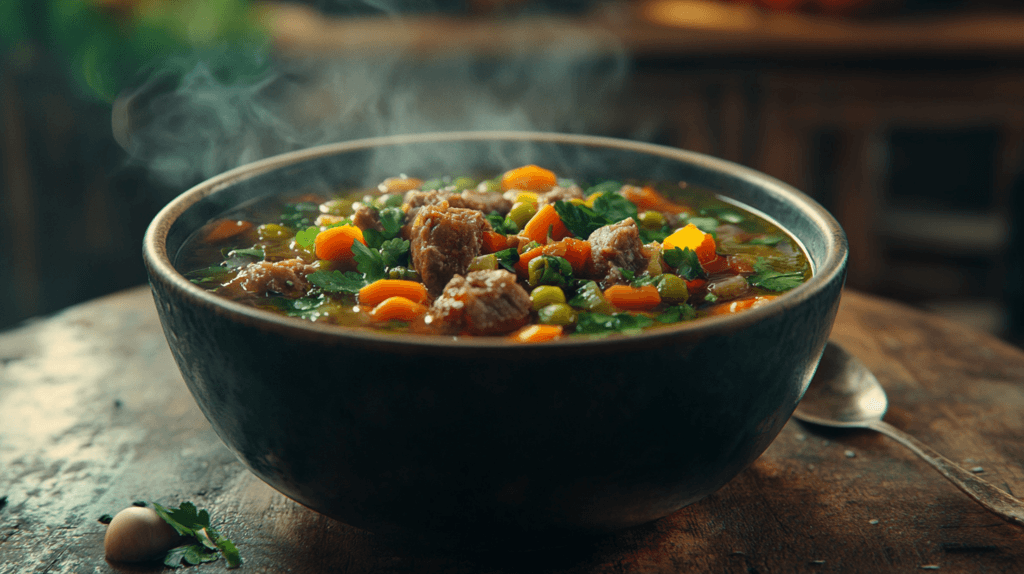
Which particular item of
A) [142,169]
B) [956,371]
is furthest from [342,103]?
[956,371]

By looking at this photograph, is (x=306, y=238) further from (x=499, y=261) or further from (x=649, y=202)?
(x=649, y=202)

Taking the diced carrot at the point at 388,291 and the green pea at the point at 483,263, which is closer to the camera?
the diced carrot at the point at 388,291

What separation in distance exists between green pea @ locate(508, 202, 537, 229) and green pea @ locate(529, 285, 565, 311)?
41 centimetres

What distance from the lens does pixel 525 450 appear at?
1145mm

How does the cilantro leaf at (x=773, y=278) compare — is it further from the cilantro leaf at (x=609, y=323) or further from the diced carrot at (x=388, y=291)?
the diced carrot at (x=388, y=291)

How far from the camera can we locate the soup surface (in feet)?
5.12

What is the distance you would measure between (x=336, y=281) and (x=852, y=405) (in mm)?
1170

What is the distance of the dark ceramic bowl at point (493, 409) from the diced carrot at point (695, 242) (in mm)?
443

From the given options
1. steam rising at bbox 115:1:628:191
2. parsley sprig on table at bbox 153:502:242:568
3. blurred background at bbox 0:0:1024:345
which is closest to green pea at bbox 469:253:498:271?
parsley sprig on table at bbox 153:502:242:568

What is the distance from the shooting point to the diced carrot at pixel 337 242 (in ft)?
5.90

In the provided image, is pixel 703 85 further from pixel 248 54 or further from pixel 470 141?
pixel 470 141

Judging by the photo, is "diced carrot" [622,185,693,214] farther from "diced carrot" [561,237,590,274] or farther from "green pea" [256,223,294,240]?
"green pea" [256,223,294,240]

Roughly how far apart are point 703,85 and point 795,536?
14.0ft

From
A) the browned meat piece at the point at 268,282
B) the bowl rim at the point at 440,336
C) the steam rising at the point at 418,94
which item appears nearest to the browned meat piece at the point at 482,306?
the bowl rim at the point at 440,336
